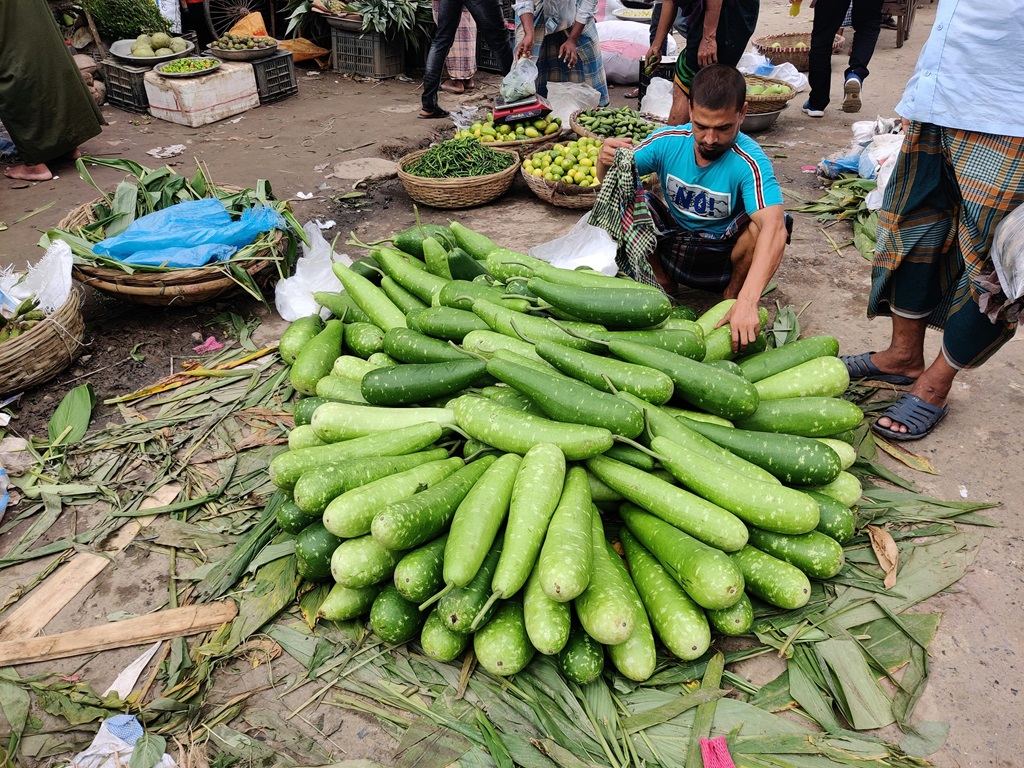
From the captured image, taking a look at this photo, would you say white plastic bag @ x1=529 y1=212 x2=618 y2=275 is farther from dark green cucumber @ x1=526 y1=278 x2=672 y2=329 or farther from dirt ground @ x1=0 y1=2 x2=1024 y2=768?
dark green cucumber @ x1=526 y1=278 x2=672 y2=329

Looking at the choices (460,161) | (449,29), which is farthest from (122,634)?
(449,29)

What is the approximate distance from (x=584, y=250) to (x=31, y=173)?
5720 millimetres

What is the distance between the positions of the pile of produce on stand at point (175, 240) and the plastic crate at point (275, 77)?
459cm

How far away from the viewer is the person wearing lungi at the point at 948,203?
2609 mm

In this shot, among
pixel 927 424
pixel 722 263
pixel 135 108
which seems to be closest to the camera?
pixel 927 424

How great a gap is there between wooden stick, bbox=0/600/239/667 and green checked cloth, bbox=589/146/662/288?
276 centimetres

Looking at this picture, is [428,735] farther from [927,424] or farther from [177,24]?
[177,24]

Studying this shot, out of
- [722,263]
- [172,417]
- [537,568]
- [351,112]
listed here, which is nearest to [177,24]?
[351,112]

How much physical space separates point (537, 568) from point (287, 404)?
203cm

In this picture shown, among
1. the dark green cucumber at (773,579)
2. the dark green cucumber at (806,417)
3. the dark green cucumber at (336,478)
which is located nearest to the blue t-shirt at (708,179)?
the dark green cucumber at (806,417)

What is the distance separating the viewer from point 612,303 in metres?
2.77

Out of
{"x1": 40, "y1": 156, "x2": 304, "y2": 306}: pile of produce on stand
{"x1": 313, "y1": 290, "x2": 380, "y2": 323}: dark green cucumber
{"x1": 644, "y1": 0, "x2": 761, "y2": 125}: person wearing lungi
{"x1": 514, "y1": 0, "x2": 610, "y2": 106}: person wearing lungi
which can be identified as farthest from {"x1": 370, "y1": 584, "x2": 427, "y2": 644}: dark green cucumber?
{"x1": 514, "y1": 0, "x2": 610, "y2": 106}: person wearing lungi

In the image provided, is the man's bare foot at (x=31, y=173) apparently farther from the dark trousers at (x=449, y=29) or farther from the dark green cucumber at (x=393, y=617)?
the dark green cucumber at (x=393, y=617)

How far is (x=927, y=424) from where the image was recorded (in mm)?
3189
